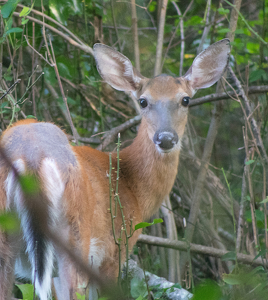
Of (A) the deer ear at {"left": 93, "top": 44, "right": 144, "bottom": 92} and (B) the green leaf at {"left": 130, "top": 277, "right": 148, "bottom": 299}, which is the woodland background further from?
(B) the green leaf at {"left": 130, "top": 277, "right": 148, "bottom": 299}

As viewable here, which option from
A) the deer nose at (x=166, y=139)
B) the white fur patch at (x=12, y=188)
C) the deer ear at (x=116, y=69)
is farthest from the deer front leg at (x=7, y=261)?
the deer ear at (x=116, y=69)

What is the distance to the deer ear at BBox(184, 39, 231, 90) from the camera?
12.5 ft

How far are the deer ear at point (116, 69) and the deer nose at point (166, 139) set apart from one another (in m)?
0.89

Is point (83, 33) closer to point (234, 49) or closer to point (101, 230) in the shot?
point (234, 49)

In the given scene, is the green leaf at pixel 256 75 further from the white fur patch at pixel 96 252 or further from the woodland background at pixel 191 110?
the white fur patch at pixel 96 252

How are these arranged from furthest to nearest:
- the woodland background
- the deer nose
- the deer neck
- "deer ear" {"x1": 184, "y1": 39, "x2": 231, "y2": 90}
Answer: the woodland background → "deer ear" {"x1": 184, "y1": 39, "x2": 231, "y2": 90} → the deer neck → the deer nose

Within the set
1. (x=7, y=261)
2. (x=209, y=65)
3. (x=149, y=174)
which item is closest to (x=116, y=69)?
(x=209, y=65)

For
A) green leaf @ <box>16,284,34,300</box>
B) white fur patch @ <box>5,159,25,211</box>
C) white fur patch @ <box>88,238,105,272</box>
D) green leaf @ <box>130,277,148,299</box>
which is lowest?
green leaf @ <box>16,284,34,300</box>

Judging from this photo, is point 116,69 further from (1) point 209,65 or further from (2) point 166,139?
(2) point 166,139

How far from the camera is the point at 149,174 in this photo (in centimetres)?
359

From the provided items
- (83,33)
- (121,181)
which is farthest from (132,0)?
(121,181)

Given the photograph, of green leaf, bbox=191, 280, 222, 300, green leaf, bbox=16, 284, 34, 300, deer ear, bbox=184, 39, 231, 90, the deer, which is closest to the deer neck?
the deer

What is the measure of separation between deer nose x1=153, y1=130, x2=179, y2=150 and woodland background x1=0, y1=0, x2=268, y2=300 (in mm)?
1061

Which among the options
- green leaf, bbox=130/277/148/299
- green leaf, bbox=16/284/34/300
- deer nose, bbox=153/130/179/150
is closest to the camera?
green leaf, bbox=16/284/34/300
